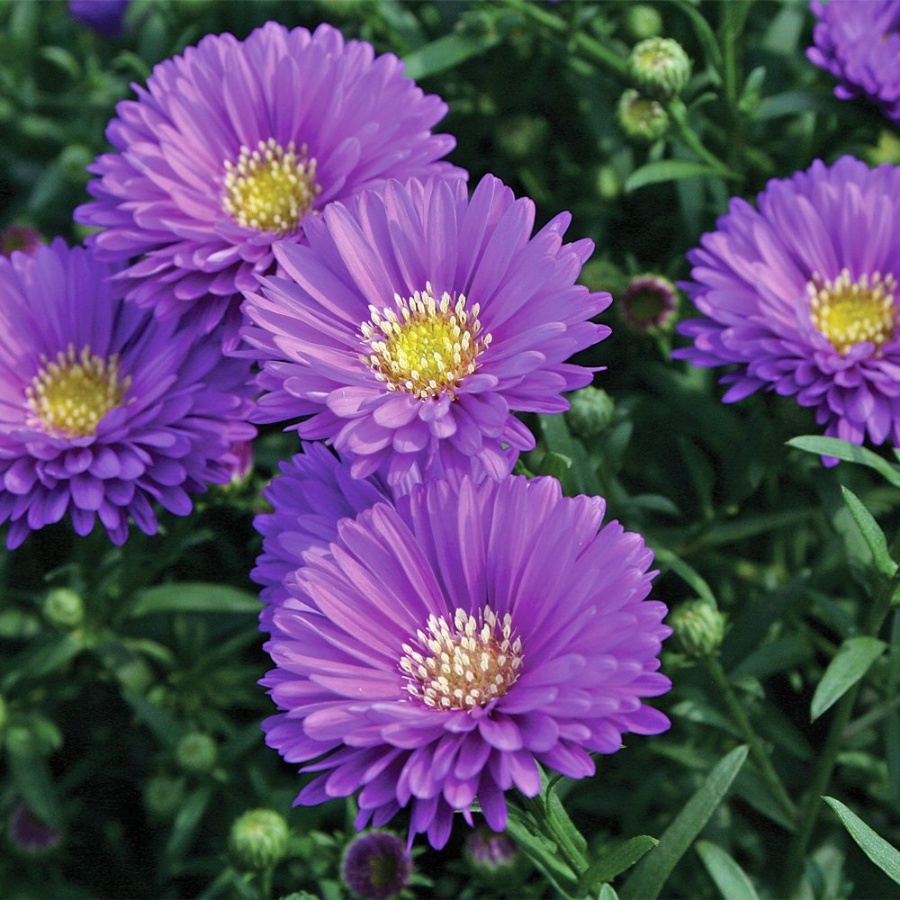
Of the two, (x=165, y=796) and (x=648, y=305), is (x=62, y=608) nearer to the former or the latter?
(x=165, y=796)

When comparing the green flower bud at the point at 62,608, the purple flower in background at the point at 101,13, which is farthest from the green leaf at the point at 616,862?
the purple flower in background at the point at 101,13

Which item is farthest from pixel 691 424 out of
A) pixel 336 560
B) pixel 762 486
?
pixel 336 560

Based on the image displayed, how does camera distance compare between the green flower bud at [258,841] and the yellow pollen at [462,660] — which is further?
the green flower bud at [258,841]

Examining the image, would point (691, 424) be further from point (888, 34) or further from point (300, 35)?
point (300, 35)

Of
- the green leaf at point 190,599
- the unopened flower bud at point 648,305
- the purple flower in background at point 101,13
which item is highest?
the purple flower in background at point 101,13

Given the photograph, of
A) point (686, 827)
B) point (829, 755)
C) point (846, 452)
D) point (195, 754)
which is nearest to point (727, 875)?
point (686, 827)

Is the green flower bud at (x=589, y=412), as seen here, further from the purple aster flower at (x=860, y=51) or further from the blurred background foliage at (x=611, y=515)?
the purple aster flower at (x=860, y=51)

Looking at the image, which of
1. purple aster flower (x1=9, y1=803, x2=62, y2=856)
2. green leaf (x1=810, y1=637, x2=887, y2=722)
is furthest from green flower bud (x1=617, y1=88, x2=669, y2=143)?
purple aster flower (x1=9, y1=803, x2=62, y2=856)
